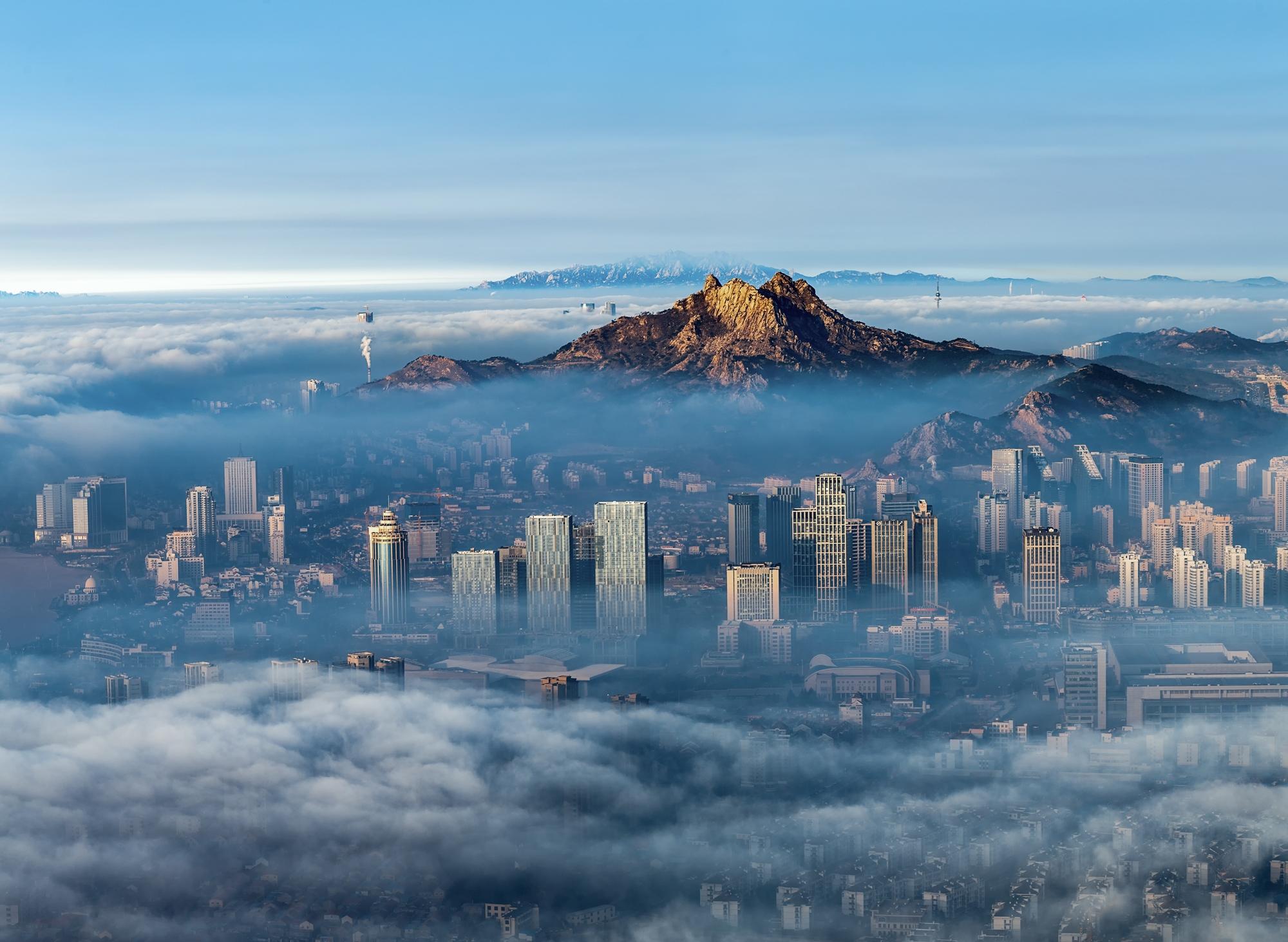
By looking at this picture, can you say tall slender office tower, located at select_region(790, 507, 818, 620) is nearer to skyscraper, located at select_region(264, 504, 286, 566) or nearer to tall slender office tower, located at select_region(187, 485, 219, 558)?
skyscraper, located at select_region(264, 504, 286, 566)

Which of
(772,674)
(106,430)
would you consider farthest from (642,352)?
(772,674)

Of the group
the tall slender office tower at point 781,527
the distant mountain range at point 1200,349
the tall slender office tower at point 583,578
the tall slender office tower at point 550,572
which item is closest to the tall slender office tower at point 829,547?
the tall slender office tower at point 781,527

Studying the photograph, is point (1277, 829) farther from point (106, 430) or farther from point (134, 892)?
point (106, 430)

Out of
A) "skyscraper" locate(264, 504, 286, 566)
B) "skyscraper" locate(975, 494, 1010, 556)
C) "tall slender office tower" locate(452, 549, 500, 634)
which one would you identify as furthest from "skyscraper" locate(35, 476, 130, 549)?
"skyscraper" locate(975, 494, 1010, 556)

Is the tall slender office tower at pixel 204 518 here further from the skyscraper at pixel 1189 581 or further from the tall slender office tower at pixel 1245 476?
the tall slender office tower at pixel 1245 476

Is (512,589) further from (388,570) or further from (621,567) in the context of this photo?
(388,570)

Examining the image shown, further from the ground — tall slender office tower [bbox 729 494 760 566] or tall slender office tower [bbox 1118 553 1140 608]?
tall slender office tower [bbox 729 494 760 566]
